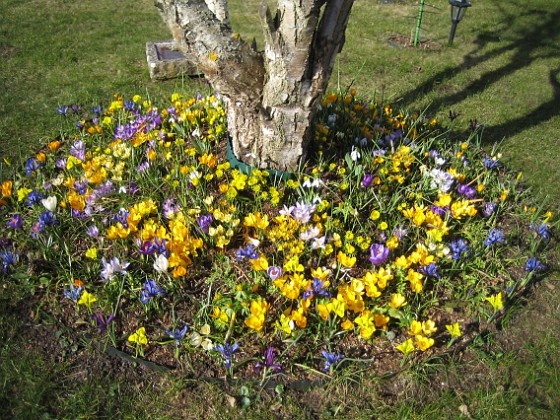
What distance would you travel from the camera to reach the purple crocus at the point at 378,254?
249 centimetres

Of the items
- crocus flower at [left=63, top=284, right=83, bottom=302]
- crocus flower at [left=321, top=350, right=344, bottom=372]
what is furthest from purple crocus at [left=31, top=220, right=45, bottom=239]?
crocus flower at [left=321, top=350, right=344, bottom=372]

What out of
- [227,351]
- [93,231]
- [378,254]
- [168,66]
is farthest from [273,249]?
[168,66]

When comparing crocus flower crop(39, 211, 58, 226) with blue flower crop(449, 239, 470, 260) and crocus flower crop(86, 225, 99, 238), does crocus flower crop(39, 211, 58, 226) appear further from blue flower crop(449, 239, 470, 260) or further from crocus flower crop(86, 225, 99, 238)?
blue flower crop(449, 239, 470, 260)

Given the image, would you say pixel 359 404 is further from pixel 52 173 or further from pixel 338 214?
pixel 52 173

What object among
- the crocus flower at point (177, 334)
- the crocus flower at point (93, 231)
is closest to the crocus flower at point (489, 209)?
the crocus flower at point (177, 334)

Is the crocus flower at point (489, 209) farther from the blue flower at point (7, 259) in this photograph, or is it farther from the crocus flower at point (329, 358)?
the blue flower at point (7, 259)

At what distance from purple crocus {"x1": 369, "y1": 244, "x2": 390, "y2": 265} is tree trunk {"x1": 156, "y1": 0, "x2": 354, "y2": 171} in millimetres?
856

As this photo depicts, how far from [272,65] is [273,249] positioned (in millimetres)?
1058

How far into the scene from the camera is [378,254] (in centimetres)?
251

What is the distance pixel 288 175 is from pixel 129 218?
3.36 ft

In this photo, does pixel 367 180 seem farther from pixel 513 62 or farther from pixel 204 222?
pixel 513 62

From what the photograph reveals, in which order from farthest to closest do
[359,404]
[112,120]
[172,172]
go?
1. [112,120]
2. [172,172]
3. [359,404]

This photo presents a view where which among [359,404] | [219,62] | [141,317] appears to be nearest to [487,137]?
[219,62]

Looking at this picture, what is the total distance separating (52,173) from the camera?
3240 millimetres
